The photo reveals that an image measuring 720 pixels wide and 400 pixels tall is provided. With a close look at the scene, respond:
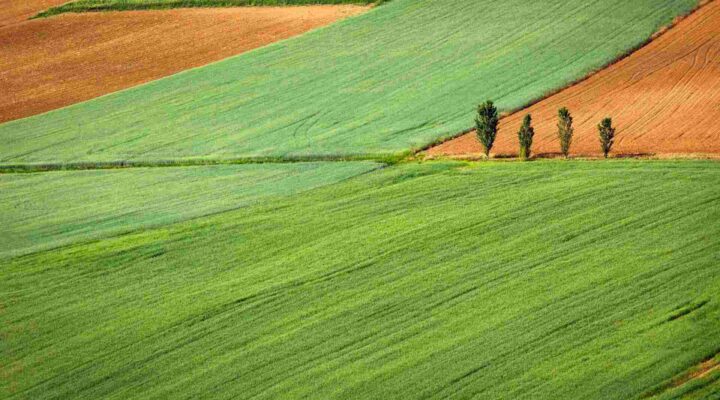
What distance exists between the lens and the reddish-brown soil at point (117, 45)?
58156mm

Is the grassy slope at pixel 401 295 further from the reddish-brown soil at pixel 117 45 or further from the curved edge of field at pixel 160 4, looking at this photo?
the curved edge of field at pixel 160 4

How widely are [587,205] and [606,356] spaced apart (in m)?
10.0

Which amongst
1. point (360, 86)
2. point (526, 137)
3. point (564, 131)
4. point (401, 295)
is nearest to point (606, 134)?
point (564, 131)

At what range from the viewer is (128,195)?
3988cm

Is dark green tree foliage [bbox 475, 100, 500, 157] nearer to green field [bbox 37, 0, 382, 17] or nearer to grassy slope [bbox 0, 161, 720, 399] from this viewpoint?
grassy slope [bbox 0, 161, 720, 399]

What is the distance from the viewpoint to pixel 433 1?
64.4 metres

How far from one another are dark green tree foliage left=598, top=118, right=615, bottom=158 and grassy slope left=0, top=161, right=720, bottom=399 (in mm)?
1634

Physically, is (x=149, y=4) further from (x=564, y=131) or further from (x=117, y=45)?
(x=564, y=131)

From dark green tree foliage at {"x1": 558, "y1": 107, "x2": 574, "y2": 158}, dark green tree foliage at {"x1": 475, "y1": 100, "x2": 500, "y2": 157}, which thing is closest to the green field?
dark green tree foliage at {"x1": 475, "y1": 100, "x2": 500, "y2": 157}

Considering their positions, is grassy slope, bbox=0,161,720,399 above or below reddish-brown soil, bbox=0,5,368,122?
below

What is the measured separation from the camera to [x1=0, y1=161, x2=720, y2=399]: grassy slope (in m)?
23.4

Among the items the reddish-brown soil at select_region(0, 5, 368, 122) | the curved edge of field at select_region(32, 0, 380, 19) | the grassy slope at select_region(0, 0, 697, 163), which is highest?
the curved edge of field at select_region(32, 0, 380, 19)

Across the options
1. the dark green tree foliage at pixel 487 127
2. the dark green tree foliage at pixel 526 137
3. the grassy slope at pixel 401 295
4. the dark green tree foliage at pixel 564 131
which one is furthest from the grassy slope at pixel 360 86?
the grassy slope at pixel 401 295

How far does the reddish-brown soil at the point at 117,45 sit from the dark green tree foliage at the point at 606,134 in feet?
92.1
